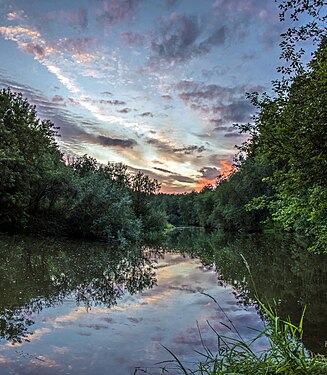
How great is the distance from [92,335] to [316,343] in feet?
12.6

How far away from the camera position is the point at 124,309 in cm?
835

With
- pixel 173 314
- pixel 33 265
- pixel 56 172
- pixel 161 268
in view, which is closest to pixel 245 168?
pixel 56 172

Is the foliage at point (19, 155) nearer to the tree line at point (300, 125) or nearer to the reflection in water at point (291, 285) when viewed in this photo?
the reflection in water at point (291, 285)

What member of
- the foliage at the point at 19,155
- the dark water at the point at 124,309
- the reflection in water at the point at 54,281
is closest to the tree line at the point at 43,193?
the foliage at the point at 19,155

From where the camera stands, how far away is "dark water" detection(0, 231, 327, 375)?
541 centimetres

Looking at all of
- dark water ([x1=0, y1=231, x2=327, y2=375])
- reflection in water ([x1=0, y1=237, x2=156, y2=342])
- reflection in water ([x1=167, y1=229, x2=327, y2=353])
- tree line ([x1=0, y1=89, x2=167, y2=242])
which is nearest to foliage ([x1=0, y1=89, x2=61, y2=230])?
tree line ([x1=0, y1=89, x2=167, y2=242])

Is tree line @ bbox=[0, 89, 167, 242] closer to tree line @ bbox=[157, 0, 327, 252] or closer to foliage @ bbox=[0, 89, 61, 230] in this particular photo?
foliage @ bbox=[0, 89, 61, 230]

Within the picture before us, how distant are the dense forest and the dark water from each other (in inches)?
98.5

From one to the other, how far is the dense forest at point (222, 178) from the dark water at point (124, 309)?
2.50 m

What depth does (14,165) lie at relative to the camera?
26.9 meters

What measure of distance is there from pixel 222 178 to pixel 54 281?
63670 mm

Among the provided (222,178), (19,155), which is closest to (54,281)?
(19,155)

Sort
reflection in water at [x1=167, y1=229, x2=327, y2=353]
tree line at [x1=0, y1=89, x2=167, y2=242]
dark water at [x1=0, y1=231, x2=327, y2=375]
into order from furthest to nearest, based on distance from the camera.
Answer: tree line at [x1=0, y1=89, x2=167, y2=242]
reflection in water at [x1=167, y1=229, x2=327, y2=353]
dark water at [x1=0, y1=231, x2=327, y2=375]

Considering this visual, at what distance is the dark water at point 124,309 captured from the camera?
541cm
